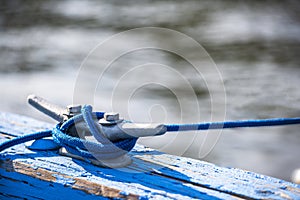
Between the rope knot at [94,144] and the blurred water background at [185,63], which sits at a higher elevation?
the blurred water background at [185,63]

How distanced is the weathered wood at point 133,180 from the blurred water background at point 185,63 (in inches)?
61.7

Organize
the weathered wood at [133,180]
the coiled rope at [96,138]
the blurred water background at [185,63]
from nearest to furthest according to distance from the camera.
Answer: the weathered wood at [133,180], the coiled rope at [96,138], the blurred water background at [185,63]

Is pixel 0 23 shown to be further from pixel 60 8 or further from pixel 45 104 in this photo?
pixel 45 104

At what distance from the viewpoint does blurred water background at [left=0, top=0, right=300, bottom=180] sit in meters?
3.11

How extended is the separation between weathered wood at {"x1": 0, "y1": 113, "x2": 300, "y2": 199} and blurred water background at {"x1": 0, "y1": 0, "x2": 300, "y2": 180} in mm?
1568

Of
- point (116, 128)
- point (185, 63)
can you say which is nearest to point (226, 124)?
point (116, 128)

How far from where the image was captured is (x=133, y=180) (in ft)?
4.05

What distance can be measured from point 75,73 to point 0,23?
2913 millimetres

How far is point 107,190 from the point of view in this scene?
118 centimetres

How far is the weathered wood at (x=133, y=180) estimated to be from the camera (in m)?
1.18

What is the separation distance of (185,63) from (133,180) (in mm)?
3494

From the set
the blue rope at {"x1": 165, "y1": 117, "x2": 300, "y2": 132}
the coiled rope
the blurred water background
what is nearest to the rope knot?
the coiled rope

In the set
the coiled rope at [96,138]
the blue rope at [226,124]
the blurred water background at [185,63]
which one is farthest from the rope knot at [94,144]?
the blurred water background at [185,63]

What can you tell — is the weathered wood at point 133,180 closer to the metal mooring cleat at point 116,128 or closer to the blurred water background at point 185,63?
the metal mooring cleat at point 116,128
